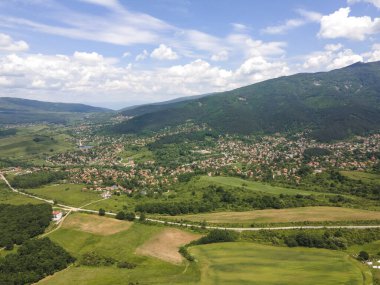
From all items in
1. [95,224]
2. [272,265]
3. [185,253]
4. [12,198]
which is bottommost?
[12,198]

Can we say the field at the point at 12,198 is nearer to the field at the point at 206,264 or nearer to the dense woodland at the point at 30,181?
the dense woodland at the point at 30,181

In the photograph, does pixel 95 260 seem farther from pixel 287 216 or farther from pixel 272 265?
pixel 287 216

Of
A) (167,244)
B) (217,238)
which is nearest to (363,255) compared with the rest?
(217,238)

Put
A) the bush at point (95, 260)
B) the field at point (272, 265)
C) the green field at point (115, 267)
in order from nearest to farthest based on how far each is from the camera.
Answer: the field at point (272, 265)
the green field at point (115, 267)
the bush at point (95, 260)

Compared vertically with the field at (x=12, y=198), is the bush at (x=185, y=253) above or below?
above

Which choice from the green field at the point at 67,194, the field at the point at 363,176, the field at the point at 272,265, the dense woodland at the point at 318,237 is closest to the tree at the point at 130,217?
the green field at the point at 67,194

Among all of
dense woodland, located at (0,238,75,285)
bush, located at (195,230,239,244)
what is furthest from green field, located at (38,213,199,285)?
bush, located at (195,230,239,244)

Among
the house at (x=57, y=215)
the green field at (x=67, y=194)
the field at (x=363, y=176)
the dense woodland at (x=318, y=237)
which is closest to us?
the dense woodland at (x=318, y=237)

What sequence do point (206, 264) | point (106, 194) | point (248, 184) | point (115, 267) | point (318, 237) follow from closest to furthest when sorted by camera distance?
point (206, 264), point (115, 267), point (318, 237), point (106, 194), point (248, 184)
